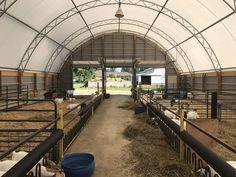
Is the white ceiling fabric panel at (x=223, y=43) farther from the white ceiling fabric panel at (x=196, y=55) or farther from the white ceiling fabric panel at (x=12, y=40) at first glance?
the white ceiling fabric panel at (x=12, y=40)

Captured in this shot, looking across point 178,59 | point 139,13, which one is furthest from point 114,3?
point 178,59

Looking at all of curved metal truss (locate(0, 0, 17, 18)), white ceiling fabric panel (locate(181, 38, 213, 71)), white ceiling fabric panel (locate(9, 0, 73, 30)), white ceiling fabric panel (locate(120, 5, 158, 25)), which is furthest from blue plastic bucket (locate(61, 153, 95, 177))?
white ceiling fabric panel (locate(181, 38, 213, 71))

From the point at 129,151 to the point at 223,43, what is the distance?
14.9 m

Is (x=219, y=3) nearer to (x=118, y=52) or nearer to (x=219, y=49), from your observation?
(x=219, y=49)

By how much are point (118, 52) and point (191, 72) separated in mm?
10356

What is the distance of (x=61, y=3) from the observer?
59.0ft

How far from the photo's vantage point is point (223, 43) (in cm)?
1817

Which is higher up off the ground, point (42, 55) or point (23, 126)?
point (42, 55)

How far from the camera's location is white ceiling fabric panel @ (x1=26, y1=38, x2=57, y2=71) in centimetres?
2233

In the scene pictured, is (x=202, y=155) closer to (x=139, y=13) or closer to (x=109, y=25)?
(x=139, y=13)

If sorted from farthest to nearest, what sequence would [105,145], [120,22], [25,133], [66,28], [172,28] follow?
[120,22]
[66,28]
[172,28]
[25,133]
[105,145]

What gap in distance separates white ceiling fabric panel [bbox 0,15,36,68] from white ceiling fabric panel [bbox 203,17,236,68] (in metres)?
14.8

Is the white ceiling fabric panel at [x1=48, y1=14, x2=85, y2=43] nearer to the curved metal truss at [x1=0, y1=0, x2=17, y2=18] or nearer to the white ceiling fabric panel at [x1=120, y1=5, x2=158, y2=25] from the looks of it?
the white ceiling fabric panel at [x1=120, y1=5, x2=158, y2=25]

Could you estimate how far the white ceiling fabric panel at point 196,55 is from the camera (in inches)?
883
